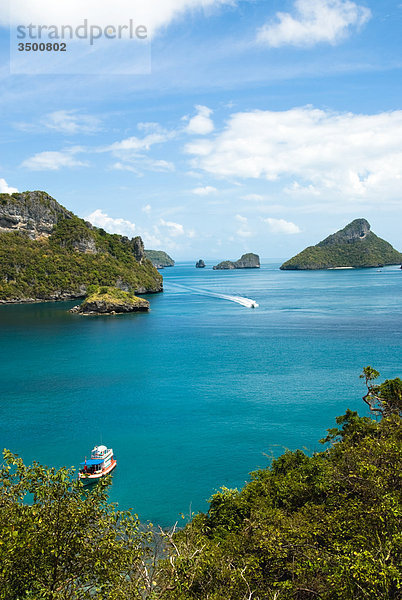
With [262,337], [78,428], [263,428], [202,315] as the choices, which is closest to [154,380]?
[78,428]

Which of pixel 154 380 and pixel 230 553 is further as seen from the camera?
pixel 154 380

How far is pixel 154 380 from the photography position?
50031 millimetres

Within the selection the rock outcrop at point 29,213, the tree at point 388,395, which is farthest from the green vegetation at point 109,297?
the tree at point 388,395

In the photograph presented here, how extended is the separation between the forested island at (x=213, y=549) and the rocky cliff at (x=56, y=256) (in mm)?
123414

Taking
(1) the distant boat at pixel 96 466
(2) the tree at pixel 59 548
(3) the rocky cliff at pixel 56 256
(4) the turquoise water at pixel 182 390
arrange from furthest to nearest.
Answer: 1. (3) the rocky cliff at pixel 56 256
2. (4) the turquoise water at pixel 182 390
3. (1) the distant boat at pixel 96 466
4. (2) the tree at pixel 59 548

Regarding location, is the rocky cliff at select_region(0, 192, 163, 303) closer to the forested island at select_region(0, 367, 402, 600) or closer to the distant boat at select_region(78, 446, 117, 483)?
the distant boat at select_region(78, 446, 117, 483)

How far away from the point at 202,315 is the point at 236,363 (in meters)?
43.6

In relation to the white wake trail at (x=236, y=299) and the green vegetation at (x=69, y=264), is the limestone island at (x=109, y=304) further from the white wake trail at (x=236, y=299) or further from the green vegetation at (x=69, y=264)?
the green vegetation at (x=69, y=264)

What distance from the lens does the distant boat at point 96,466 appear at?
28.4 metres

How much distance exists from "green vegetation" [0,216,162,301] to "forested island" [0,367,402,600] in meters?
123

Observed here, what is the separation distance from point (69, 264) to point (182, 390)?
104991mm

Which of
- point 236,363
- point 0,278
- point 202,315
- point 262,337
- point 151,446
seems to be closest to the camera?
point 151,446

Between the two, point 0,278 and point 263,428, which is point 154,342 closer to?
point 263,428

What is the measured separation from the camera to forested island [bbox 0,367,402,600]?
1007cm
